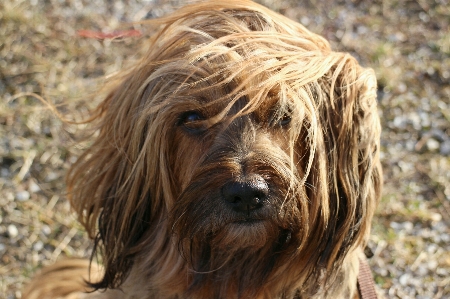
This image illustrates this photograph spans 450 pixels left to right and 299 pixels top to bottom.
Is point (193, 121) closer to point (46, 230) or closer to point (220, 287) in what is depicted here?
point (220, 287)

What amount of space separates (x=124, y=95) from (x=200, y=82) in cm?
41

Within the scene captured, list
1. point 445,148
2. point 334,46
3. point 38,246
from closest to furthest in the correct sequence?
point 38,246, point 445,148, point 334,46

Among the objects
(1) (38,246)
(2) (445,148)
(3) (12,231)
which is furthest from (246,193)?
(2) (445,148)

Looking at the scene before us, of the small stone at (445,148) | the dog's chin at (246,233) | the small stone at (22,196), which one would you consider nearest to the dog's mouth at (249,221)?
the dog's chin at (246,233)

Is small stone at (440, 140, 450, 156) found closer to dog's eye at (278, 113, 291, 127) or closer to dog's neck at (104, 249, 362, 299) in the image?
dog's neck at (104, 249, 362, 299)

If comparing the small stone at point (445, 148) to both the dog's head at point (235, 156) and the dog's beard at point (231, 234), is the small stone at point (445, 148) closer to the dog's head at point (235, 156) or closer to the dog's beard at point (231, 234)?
→ the dog's head at point (235, 156)

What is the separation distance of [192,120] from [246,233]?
428 mm

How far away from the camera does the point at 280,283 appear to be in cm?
262

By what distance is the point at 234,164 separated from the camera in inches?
88.9

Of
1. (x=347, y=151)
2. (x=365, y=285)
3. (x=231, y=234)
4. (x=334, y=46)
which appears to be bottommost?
(x=334, y=46)

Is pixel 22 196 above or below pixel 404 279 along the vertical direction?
below

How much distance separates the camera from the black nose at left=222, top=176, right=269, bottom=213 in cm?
220

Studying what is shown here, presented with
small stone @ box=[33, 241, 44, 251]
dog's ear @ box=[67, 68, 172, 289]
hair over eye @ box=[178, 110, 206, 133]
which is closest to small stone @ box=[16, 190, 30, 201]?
small stone @ box=[33, 241, 44, 251]

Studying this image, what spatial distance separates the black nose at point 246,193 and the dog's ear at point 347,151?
33 cm
